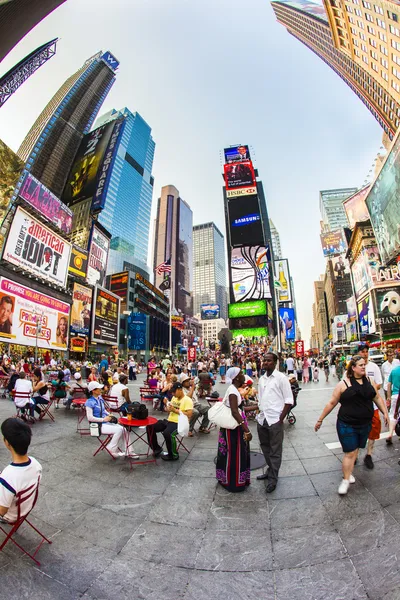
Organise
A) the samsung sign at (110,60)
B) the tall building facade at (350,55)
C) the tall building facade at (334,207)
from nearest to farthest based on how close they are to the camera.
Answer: the tall building facade at (350,55) → the samsung sign at (110,60) → the tall building facade at (334,207)

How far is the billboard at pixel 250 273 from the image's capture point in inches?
1902

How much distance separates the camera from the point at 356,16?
42594 mm

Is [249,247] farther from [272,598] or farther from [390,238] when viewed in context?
[272,598]

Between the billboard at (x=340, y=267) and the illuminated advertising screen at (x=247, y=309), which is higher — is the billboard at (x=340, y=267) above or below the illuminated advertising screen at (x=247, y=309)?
above

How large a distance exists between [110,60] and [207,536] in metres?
177

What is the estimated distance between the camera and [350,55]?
52188 mm

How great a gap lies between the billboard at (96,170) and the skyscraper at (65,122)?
26.7 m

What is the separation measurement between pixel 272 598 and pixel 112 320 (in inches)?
2187

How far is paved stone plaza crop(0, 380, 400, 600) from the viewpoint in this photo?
2.27 meters

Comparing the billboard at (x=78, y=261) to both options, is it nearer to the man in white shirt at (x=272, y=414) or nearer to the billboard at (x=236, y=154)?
the billboard at (x=236, y=154)

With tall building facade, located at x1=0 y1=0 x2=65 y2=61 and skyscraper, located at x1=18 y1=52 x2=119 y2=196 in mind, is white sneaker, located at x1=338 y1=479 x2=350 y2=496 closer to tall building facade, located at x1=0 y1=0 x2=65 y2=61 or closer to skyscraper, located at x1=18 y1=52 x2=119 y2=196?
tall building facade, located at x1=0 y1=0 x2=65 y2=61

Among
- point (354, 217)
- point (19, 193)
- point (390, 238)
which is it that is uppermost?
point (354, 217)

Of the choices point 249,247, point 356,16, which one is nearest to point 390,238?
point 249,247

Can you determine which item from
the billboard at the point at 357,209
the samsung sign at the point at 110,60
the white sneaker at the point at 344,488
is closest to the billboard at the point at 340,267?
the billboard at the point at 357,209
